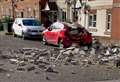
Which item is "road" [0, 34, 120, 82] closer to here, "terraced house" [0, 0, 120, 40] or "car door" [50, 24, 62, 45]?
"car door" [50, 24, 62, 45]

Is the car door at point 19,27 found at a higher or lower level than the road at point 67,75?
lower

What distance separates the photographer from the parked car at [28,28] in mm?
30109

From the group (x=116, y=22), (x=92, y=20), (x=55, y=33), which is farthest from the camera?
(x=92, y=20)

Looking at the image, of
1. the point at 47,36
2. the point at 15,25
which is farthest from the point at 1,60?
the point at 15,25

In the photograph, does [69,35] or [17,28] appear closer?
[69,35]

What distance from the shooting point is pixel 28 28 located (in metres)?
30.4

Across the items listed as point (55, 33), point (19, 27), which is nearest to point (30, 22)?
point (19, 27)

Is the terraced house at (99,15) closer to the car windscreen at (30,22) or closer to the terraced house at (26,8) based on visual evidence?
the terraced house at (26,8)

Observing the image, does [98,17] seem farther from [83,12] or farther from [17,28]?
[17,28]

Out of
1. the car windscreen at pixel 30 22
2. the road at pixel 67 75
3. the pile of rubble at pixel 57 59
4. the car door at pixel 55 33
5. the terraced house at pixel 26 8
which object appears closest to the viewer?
the road at pixel 67 75

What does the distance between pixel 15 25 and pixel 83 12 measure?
6.84 metres

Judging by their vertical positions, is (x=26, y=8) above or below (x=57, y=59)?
above

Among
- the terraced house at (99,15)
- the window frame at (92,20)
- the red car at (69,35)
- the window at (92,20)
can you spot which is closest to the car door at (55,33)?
the red car at (69,35)

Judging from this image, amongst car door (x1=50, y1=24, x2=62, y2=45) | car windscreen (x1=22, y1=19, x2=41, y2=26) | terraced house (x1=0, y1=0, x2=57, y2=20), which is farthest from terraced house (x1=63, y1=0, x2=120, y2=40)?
car door (x1=50, y1=24, x2=62, y2=45)
